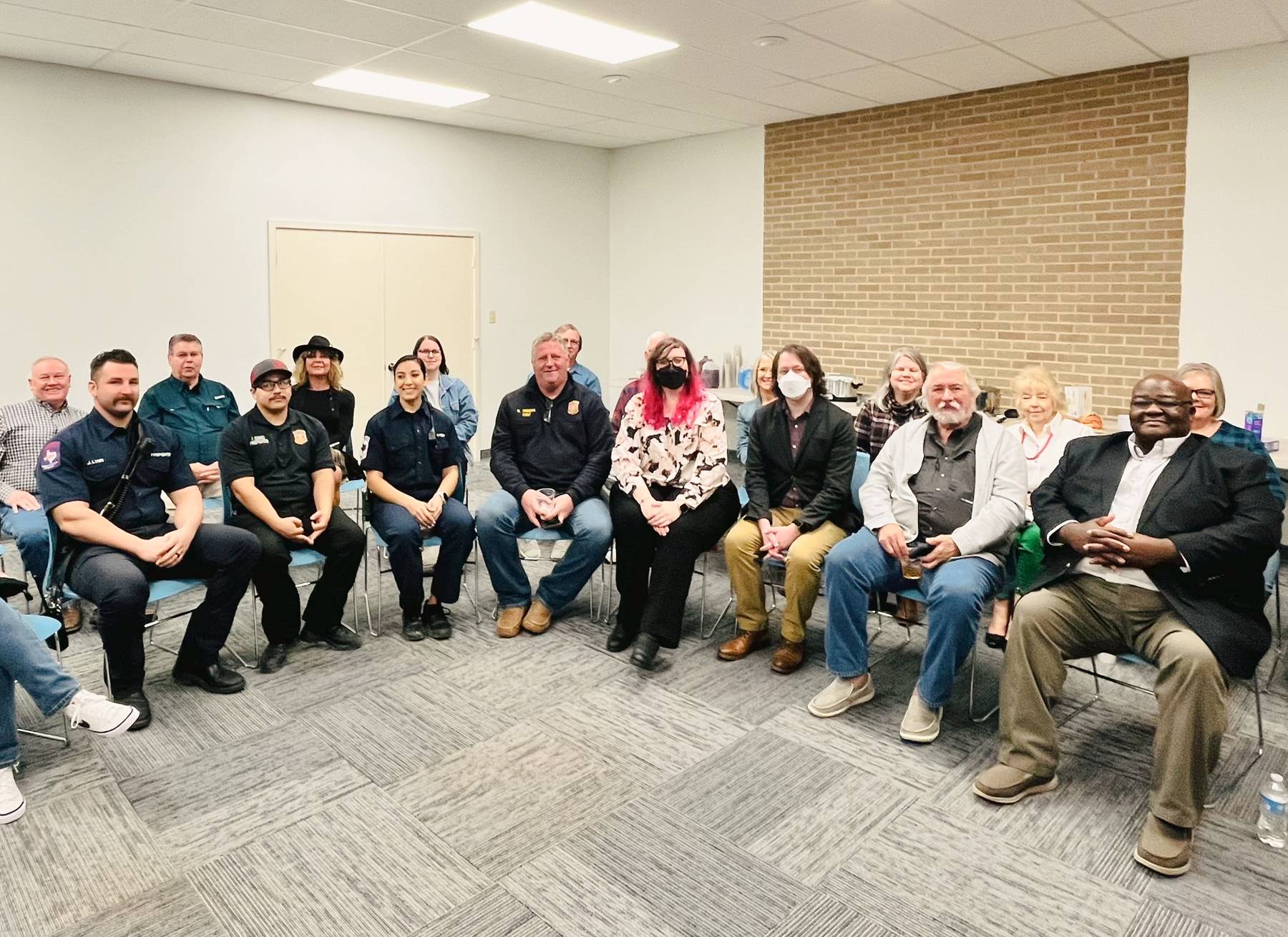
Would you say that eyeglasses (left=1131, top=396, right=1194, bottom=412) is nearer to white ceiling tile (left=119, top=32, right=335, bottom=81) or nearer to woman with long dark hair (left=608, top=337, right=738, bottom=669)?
woman with long dark hair (left=608, top=337, right=738, bottom=669)

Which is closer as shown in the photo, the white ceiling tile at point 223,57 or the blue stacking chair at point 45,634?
the blue stacking chair at point 45,634

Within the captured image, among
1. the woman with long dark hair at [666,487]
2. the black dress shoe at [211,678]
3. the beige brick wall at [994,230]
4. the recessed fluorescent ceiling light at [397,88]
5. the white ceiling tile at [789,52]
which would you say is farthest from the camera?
the recessed fluorescent ceiling light at [397,88]

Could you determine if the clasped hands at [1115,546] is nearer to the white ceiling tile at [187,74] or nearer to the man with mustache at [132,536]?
the man with mustache at [132,536]

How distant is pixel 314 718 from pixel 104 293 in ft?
13.6

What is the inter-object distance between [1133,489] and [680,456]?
1832mm

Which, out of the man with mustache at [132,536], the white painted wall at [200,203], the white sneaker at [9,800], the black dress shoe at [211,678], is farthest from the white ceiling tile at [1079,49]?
the white sneaker at [9,800]

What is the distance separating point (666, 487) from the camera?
13.8ft

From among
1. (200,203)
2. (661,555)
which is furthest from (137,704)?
(200,203)

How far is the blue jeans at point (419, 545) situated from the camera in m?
4.11

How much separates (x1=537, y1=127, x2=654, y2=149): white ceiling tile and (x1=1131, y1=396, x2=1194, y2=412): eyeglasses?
237 inches

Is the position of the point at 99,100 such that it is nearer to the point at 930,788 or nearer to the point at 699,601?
the point at 699,601

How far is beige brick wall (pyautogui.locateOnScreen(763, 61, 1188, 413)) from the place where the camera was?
227 inches

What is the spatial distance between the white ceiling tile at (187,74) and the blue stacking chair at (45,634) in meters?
3.97

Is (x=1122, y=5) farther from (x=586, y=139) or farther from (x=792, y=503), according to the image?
(x=586, y=139)
